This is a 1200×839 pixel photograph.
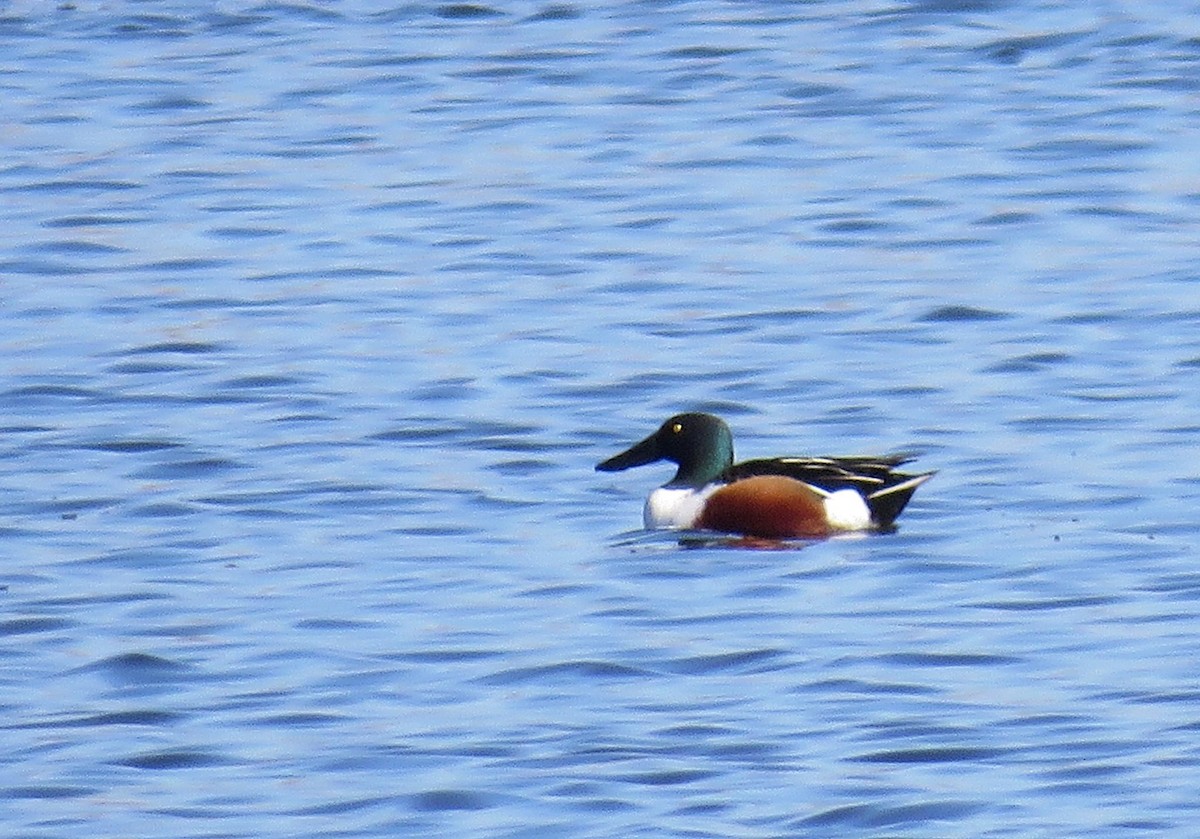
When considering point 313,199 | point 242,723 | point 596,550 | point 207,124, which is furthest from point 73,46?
point 242,723

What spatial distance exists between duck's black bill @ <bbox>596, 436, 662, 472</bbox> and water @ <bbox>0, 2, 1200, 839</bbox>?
109mm

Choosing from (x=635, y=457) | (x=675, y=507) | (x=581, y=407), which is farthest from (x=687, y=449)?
(x=581, y=407)

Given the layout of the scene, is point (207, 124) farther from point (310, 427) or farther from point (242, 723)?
point (242, 723)

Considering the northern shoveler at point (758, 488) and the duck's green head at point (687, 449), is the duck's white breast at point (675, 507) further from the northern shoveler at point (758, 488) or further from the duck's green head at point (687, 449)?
the duck's green head at point (687, 449)

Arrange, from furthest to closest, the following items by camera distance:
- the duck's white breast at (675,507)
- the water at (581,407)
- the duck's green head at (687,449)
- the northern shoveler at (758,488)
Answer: the duck's green head at (687,449) < the duck's white breast at (675,507) < the northern shoveler at (758,488) < the water at (581,407)

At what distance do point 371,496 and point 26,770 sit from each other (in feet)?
10.6

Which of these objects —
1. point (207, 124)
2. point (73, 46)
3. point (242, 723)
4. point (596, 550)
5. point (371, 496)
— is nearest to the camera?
point (242, 723)

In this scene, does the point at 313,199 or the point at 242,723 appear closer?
the point at 242,723

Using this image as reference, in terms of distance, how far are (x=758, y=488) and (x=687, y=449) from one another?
0.53 metres

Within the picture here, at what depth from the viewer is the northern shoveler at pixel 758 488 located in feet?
33.8

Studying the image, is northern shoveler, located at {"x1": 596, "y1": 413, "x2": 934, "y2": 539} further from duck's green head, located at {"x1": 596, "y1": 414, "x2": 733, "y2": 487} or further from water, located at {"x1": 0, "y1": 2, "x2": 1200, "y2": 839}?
water, located at {"x1": 0, "y1": 2, "x2": 1200, "y2": 839}

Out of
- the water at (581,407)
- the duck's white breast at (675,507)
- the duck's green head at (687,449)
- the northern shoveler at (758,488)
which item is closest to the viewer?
the water at (581,407)

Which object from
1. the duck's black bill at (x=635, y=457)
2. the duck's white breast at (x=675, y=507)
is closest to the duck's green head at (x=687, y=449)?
the duck's black bill at (x=635, y=457)

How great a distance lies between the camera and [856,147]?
55.4ft
